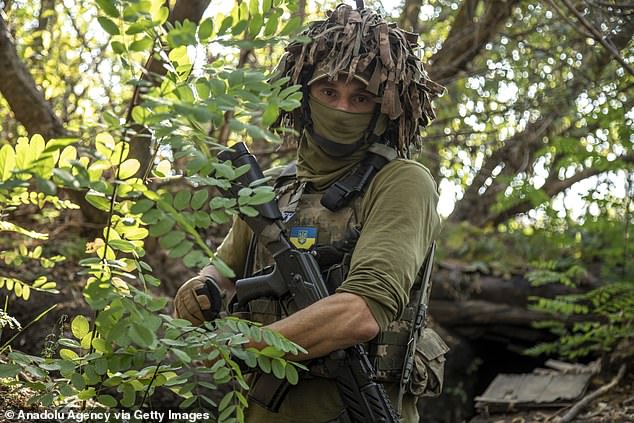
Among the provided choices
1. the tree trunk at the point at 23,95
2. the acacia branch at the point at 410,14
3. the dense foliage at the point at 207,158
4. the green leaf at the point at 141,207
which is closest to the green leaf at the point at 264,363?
the dense foliage at the point at 207,158

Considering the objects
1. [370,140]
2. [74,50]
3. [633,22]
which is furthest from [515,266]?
[370,140]

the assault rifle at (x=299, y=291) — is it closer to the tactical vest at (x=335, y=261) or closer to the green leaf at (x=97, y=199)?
the tactical vest at (x=335, y=261)

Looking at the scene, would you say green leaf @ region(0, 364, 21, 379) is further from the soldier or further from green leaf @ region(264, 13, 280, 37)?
green leaf @ region(264, 13, 280, 37)

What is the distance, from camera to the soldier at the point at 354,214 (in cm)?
281

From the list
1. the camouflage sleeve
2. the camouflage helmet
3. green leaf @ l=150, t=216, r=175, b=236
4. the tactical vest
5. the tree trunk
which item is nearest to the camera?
green leaf @ l=150, t=216, r=175, b=236

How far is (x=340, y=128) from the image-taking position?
3189mm

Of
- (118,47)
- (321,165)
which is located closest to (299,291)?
(321,165)

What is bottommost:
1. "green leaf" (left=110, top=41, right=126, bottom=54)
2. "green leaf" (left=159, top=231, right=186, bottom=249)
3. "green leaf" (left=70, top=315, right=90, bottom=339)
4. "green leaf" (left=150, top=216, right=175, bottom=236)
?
"green leaf" (left=70, top=315, right=90, bottom=339)

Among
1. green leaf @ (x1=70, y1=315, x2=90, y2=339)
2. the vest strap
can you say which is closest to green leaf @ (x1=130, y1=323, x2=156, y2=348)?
green leaf @ (x1=70, y1=315, x2=90, y2=339)

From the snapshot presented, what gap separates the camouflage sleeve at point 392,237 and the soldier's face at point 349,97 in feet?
0.85

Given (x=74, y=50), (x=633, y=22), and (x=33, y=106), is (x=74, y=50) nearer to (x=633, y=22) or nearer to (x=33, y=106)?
(x=33, y=106)

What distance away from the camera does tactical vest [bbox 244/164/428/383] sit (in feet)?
9.98

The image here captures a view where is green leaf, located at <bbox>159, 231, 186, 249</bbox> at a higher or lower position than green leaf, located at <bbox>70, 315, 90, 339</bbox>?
higher

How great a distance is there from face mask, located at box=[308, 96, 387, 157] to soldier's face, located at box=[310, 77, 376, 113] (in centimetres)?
2
